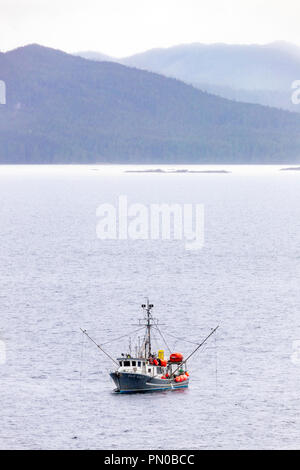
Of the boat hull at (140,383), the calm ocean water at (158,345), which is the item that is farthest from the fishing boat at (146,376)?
the calm ocean water at (158,345)

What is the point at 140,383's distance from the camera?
66.2m

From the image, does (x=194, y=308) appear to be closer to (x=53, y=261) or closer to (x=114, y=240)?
(x=53, y=261)

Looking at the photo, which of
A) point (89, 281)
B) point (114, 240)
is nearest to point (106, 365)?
point (89, 281)

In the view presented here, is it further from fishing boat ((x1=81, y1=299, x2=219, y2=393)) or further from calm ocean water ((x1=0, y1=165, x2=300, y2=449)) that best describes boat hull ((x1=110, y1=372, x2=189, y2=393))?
calm ocean water ((x1=0, y1=165, x2=300, y2=449))

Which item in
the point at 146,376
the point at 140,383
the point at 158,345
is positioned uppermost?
the point at 158,345

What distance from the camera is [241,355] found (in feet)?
251

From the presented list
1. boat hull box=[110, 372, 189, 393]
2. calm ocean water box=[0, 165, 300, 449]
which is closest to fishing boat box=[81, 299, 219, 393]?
boat hull box=[110, 372, 189, 393]

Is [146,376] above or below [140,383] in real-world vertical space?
above

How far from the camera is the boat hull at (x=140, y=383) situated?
65.8 metres

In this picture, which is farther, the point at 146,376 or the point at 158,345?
the point at 158,345

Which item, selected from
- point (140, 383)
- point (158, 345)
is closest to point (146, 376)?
point (140, 383)

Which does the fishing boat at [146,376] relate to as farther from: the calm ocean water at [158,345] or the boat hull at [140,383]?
the calm ocean water at [158,345]

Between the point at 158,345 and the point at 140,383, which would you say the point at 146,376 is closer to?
the point at 140,383

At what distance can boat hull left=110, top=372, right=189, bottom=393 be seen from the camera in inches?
2589
